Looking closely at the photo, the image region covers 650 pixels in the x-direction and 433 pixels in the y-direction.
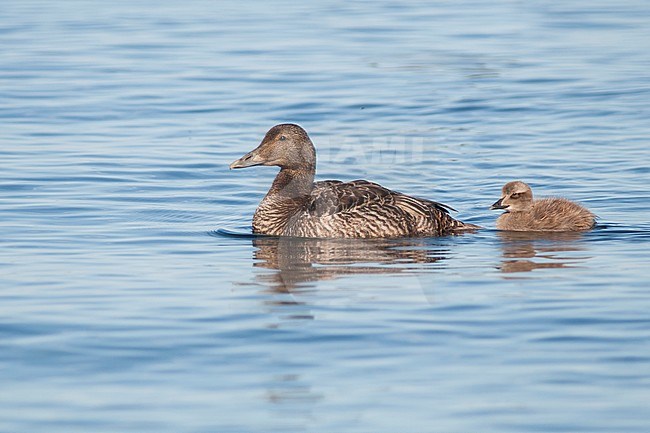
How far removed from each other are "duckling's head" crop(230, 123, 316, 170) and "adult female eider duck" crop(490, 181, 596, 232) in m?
1.86

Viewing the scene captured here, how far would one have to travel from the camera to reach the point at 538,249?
1124cm

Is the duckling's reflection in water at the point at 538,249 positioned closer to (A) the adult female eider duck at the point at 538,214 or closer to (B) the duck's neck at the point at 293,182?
(A) the adult female eider duck at the point at 538,214

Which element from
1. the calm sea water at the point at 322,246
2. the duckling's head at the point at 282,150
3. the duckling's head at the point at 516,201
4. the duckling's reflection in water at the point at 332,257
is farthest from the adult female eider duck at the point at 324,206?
the duckling's head at the point at 516,201

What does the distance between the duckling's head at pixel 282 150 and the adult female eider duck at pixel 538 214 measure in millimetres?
1865

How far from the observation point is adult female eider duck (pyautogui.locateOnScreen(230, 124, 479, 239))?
1152 centimetres

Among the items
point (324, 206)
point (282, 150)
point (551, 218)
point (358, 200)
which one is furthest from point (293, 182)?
point (551, 218)

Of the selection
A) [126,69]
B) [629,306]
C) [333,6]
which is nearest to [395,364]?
[629,306]

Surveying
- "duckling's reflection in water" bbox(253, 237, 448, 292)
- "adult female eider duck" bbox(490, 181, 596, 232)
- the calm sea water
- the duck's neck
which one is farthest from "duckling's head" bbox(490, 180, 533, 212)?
the duck's neck

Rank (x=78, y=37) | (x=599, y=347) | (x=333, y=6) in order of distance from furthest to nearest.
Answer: (x=333, y=6) → (x=78, y=37) → (x=599, y=347)

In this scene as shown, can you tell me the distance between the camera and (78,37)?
26.5 meters

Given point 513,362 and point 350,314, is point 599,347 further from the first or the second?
point 350,314

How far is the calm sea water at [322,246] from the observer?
7.09m

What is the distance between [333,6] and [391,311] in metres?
23.2

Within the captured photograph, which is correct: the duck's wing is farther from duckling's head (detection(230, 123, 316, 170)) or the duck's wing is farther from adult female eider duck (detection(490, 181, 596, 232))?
adult female eider duck (detection(490, 181, 596, 232))
